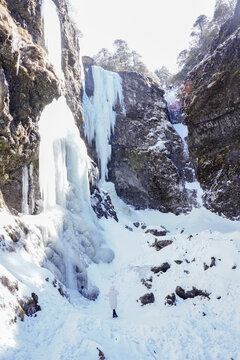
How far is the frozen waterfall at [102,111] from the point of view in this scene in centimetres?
2559

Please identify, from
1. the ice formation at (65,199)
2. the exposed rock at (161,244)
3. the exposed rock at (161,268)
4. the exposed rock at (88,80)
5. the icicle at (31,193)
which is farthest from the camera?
the exposed rock at (88,80)

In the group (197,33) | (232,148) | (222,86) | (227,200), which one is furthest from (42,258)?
(197,33)

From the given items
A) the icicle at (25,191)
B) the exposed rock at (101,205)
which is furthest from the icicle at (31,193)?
the exposed rock at (101,205)

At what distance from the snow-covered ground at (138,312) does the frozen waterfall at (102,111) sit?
13.4 meters

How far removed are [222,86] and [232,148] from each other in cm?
534

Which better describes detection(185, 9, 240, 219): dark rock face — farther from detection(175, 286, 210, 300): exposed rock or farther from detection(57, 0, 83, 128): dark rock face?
detection(175, 286, 210, 300): exposed rock

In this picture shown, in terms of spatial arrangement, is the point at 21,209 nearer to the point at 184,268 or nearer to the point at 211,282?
the point at 184,268

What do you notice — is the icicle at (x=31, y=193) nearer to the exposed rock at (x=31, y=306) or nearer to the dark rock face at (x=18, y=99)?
the dark rock face at (x=18, y=99)

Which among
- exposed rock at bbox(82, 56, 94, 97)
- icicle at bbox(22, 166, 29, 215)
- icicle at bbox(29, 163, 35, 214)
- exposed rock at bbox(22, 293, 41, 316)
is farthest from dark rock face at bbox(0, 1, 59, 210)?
exposed rock at bbox(82, 56, 94, 97)

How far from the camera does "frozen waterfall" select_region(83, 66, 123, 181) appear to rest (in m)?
25.6

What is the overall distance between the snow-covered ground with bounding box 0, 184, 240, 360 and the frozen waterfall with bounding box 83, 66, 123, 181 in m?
13.4

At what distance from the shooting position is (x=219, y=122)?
74.0ft

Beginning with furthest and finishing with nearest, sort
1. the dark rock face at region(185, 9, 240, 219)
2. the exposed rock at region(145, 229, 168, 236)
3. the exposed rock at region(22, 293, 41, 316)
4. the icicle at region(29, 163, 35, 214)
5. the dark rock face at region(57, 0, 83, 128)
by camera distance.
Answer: the dark rock face at region(57, 0, 83, 128), the dark rock face at region(185, 9, 240, 219), the exposed rock at region(145, 229, 168, 236), the icicle at region(29, 163, 35, 214), the exposed rock at region(22, 293, 41, 316)

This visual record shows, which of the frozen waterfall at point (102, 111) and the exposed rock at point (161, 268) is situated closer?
the exposed rock at point (161, 268)
